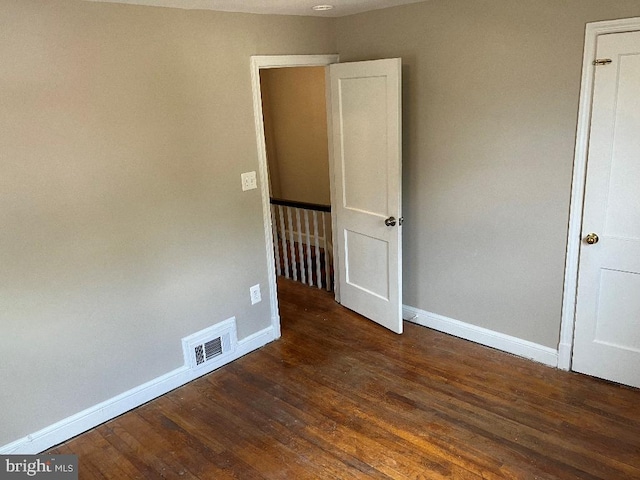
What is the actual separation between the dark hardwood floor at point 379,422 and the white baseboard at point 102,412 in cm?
5

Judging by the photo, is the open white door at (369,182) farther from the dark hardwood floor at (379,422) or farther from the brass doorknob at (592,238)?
the brass doorknob at (592,238)

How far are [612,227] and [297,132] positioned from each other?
3.49m

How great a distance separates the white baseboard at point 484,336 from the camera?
3.25 meters

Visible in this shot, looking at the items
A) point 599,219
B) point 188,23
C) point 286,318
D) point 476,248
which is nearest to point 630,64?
point 599,219

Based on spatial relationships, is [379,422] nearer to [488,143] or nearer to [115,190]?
[488,143]

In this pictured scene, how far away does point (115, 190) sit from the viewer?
9.01 feet

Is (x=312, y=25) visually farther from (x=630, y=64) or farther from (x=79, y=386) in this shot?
(x=79, y=386)

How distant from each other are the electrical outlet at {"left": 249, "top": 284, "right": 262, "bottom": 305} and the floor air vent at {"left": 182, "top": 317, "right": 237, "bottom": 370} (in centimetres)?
20

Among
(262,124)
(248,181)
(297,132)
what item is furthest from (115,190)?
(297,132)

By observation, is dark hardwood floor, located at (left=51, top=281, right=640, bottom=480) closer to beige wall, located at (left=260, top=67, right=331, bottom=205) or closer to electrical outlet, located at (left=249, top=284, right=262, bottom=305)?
electrical outlet, located at (left=249, top=284, right=262, bottom=305)

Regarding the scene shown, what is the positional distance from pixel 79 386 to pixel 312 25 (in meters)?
2.77

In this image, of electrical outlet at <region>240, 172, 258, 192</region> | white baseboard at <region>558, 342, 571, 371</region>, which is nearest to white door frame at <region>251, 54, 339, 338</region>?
electrical outlet at <region>240, 172, 258, 192</region>

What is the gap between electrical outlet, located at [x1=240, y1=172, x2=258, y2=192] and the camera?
132 inches

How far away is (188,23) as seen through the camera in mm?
2902
